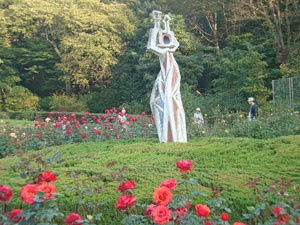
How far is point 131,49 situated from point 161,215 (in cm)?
2207

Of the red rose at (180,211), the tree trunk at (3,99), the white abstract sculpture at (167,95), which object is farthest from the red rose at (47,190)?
the tree trunk at (3,99)

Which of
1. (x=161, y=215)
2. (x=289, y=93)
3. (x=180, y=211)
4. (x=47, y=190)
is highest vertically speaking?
(x=289, y=93)

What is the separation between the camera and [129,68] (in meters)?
23.5

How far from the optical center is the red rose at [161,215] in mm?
2063

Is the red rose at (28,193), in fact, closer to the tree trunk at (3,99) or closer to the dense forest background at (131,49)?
the dense forest background at (131,49)

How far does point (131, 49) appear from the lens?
77.8 feet

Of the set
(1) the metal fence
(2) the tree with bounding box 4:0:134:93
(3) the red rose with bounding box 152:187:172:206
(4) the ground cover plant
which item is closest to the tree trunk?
(2) the tree with bounding box 4:0:134:93

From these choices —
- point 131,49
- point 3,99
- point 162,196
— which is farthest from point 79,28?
point 162,196

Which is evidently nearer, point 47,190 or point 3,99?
point 47,190

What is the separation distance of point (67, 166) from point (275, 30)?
17228 millimetres

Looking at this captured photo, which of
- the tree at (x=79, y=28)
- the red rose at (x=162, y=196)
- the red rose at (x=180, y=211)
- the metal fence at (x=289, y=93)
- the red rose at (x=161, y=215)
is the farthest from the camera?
the tree at (x=79, y=28)

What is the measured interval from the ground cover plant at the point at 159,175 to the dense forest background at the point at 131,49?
12.1 m

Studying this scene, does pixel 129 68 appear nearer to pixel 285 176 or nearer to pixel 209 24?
pixel 209 24

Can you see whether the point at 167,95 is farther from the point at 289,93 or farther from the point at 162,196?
the point at 289,93
